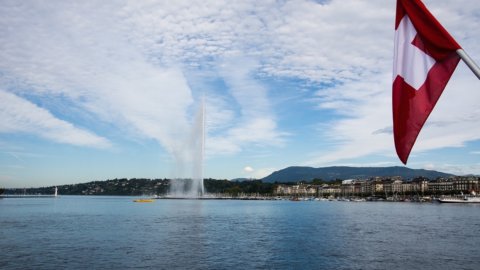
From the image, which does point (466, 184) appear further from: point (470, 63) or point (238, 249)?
point (470, 63)

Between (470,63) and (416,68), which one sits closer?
(470,63)

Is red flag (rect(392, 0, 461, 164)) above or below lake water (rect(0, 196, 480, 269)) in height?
above

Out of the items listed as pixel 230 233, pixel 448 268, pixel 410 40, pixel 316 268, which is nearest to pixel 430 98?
pixel 410 40

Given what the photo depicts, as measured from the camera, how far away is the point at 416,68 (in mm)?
6723

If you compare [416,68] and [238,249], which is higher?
[416,68]

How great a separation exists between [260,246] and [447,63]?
27.3 meters

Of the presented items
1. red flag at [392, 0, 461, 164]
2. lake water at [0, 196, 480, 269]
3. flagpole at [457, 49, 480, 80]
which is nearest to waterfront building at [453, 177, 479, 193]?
lake water at [0, 196, 480, 269]

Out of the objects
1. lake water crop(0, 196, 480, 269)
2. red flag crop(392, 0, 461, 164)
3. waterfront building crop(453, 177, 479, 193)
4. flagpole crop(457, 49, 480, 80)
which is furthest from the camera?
waterfront building crop(453, 177, 479, 193)

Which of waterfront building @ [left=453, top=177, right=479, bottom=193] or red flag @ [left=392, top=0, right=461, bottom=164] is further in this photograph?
waterfront building @ [left=453, top=177, right=479, bottom=193]

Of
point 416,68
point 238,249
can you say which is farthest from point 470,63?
point 238,249

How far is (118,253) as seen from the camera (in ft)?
94.6

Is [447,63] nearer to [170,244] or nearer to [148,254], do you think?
[148,254]

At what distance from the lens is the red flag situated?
6.43m

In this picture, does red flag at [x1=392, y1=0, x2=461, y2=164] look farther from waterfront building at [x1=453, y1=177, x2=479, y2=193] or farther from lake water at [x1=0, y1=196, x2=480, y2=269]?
waterfront building at [x1=453, y1=177, x2=479, y2=193]
